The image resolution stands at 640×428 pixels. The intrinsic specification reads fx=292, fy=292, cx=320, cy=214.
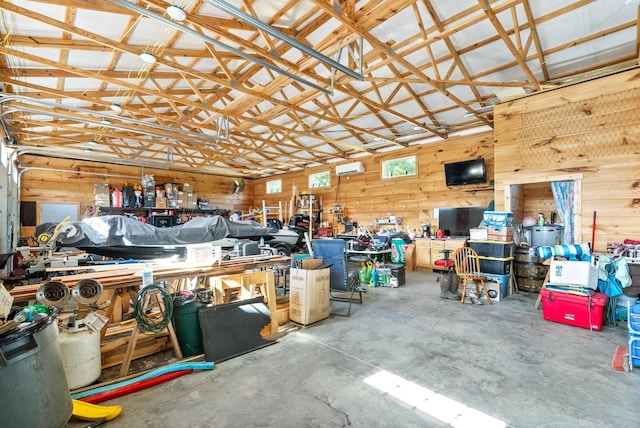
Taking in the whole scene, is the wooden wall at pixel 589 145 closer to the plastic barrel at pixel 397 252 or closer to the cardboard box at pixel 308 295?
the plastic barrel at pixel 397 252

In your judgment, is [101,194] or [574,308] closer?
[574,308]

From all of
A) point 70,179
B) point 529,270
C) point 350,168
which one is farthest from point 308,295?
point 70,179

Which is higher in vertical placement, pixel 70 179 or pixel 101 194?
pixel 70 179

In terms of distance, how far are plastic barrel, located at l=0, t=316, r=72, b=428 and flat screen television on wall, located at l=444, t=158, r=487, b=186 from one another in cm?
821

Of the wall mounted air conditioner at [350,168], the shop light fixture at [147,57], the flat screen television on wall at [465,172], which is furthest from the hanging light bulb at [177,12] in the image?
the wall mounted air conditioner at [350,168]

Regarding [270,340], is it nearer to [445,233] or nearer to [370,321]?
[370,321]

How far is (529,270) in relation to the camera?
18.1 ft

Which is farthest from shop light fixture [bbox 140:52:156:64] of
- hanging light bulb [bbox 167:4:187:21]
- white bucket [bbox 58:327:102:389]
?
white bucket [bbox 58:327:102:389]

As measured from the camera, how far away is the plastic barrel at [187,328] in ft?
9.46

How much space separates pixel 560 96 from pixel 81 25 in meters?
7.64

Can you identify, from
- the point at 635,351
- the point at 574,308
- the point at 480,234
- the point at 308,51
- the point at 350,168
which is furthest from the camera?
the point at 350,168

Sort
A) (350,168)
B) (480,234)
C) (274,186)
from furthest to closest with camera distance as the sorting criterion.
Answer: (274,186) < (350,168) < (480,234)

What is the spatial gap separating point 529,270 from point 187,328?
588 centimetres

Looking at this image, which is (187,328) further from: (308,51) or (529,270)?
(529,270)
